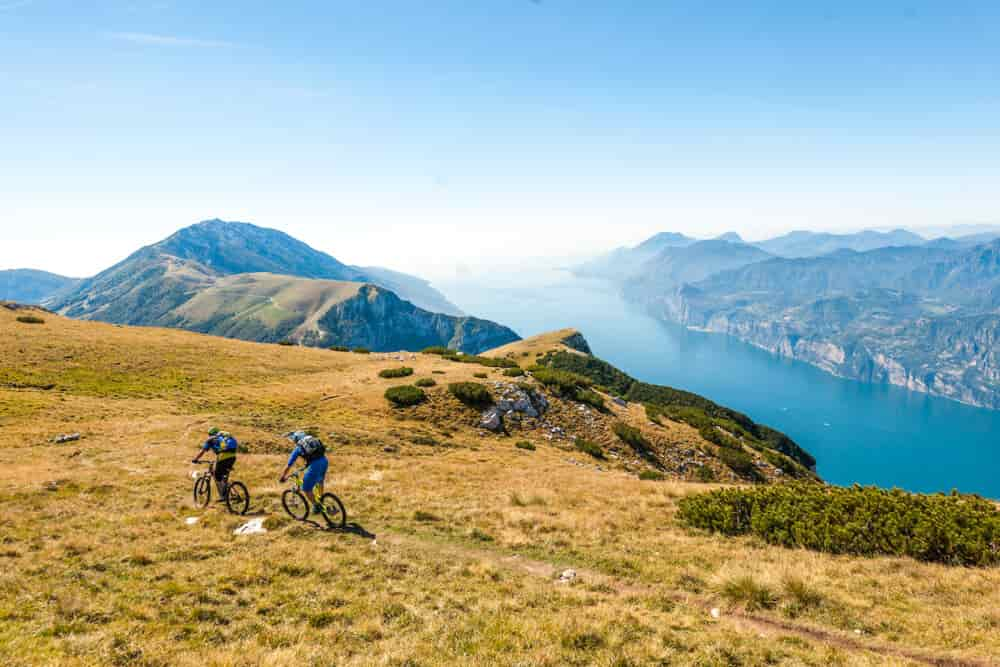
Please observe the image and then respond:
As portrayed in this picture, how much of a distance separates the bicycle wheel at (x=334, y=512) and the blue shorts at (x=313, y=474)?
0.69 metres

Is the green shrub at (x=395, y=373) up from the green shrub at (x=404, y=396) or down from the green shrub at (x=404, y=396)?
up

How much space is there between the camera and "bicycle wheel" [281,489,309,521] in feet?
54.4

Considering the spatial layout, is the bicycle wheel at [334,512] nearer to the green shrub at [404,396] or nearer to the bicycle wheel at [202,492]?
the bicycle wheel at [202,492]

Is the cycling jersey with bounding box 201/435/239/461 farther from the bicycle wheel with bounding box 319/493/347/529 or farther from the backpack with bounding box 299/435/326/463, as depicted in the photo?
the bicycle wheel with bounding box 319/493/347/529

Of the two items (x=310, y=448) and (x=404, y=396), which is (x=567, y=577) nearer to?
(x=310, y=448)

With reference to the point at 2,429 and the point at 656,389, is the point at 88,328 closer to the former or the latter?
the point at 2,429

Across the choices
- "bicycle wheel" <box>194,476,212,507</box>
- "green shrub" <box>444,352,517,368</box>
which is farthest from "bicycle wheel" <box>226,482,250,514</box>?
"green shrub" <box>444,352,517,368</box>

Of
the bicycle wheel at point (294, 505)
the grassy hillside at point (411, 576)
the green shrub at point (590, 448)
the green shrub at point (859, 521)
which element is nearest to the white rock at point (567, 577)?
the grassy hillside at point (411, 576)

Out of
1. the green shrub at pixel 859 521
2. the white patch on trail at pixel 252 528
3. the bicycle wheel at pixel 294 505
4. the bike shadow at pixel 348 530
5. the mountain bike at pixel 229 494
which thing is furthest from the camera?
the mountain bike at pixel 229 494

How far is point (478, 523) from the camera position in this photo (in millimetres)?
→ 18281

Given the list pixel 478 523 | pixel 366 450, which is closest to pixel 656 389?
pixel 366 450

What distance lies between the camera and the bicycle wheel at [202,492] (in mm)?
17547

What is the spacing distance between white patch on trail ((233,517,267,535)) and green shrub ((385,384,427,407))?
23.3m

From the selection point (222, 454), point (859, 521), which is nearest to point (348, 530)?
point (222, 454)
